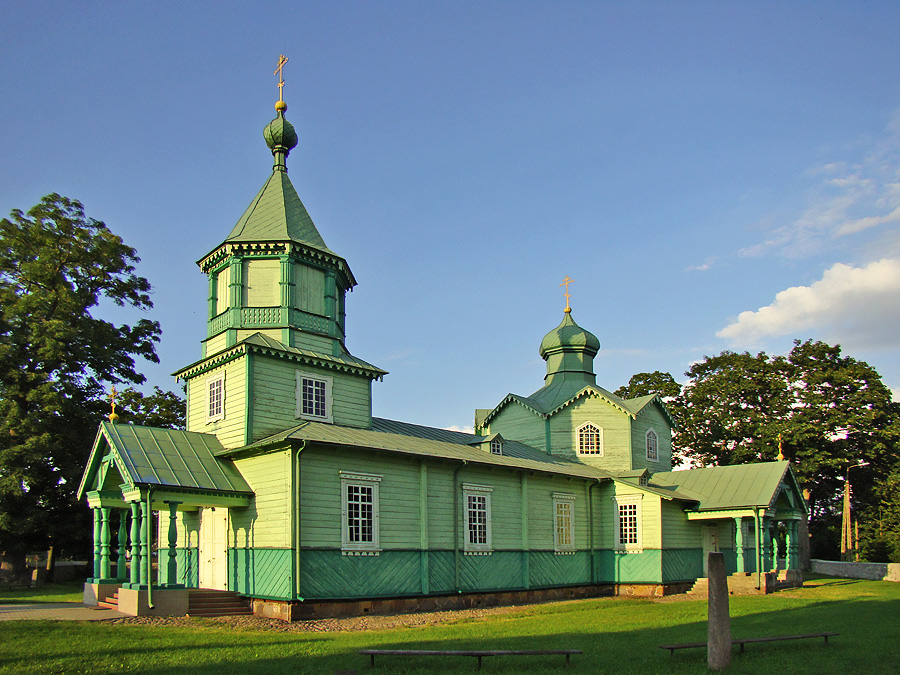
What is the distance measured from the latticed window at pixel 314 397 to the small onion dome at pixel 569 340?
53.2 feet

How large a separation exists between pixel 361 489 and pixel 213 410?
5.07 meters

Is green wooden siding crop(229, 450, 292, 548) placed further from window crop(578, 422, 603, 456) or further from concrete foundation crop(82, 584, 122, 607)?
window crop(578, 422, 603, 456)

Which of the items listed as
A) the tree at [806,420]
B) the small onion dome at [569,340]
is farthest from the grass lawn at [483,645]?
the tree at [806,420]

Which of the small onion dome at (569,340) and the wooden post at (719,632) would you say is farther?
the small onion dome at (569,340)

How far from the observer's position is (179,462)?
60.9 feet

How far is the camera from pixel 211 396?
840 inches

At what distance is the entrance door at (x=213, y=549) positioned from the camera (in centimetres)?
1952

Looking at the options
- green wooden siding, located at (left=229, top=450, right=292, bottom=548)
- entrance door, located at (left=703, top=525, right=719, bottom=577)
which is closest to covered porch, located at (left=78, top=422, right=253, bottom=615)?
green wooden siding, located at (left=229, top=450, right=292, bottom=548)

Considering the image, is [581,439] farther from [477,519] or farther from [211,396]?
[211,396]

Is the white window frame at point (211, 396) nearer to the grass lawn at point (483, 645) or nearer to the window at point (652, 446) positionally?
the grass lawn at point (483, 645)

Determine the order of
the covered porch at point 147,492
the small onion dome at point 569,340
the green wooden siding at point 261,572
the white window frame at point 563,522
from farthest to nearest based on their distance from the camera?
the small onion dome at point 569,340 < the white window frame at point 563,522 < the green wooden siding at point 261,572 < the covered porch at point 147,492

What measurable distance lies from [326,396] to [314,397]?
0.39m

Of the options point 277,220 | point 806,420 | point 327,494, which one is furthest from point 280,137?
point 806,420

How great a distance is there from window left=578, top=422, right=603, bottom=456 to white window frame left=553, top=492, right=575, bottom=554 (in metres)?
4.97
